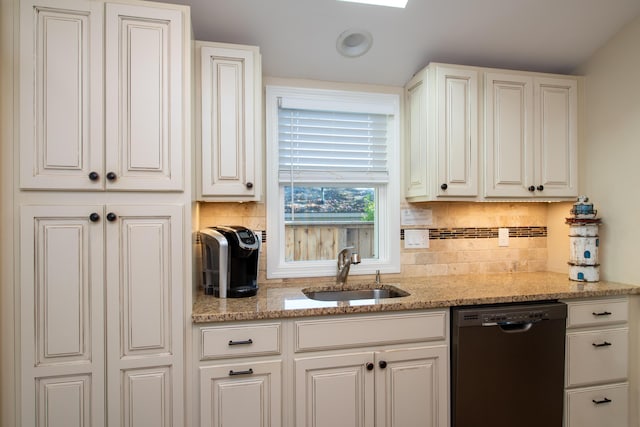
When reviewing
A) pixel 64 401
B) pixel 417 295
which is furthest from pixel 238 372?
pixel 417 295

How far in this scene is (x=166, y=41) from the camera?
1652 millimetres

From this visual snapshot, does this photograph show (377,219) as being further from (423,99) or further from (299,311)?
(299,311)

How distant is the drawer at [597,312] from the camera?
6.78ft

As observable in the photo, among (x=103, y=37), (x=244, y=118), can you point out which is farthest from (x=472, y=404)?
(x=103, y=37)

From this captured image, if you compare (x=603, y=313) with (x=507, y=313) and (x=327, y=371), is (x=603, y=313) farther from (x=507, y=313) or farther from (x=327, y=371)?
(x=327, y=371)

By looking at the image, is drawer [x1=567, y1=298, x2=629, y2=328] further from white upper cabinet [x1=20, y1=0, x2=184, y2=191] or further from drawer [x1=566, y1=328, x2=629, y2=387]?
white upper cabinet [x1=20, y1=0, x2=184, y2=191]

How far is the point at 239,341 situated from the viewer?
1.70 m

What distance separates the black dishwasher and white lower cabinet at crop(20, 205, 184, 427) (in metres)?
1.29

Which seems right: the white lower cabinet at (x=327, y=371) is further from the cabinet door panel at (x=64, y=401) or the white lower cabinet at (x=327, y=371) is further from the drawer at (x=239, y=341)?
the cabinet door panel at (x=64, y=401)

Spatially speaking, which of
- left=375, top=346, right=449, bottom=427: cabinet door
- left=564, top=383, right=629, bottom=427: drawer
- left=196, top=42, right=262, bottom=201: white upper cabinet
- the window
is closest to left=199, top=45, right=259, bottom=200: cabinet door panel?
left=196, top=42, right=262, bottom=201: white upper cabinet

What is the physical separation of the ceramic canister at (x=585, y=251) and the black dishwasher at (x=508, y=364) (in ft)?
1.50

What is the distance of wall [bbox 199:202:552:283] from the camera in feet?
8.45

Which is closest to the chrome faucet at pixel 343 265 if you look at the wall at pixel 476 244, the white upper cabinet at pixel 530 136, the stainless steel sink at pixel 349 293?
the stainless steel sink at pixel 349 293

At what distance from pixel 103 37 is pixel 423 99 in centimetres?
163
